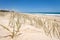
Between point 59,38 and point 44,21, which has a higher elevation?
point 44,21

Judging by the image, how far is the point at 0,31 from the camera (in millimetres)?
845

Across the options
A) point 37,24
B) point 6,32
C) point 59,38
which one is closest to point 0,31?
point 6,32

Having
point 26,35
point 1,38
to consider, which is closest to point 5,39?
point 1,38

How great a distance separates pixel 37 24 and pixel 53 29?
0.14 m

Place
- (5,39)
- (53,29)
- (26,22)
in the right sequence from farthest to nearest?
(26,22) → (53,29) → (5,39)

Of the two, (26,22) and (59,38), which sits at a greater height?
(26,22)

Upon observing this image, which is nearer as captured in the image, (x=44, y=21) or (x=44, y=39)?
(x=44, y=39)

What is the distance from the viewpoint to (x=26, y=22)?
39.2 inches

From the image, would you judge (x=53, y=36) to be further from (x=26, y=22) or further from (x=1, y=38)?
(x=1, y=38)

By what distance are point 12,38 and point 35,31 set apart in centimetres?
19

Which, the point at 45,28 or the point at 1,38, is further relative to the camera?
the point at 45,28

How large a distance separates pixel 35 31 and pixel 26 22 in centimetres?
14

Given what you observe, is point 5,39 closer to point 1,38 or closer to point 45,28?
point 1,38

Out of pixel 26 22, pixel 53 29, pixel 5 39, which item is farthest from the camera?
pixel 26 22
